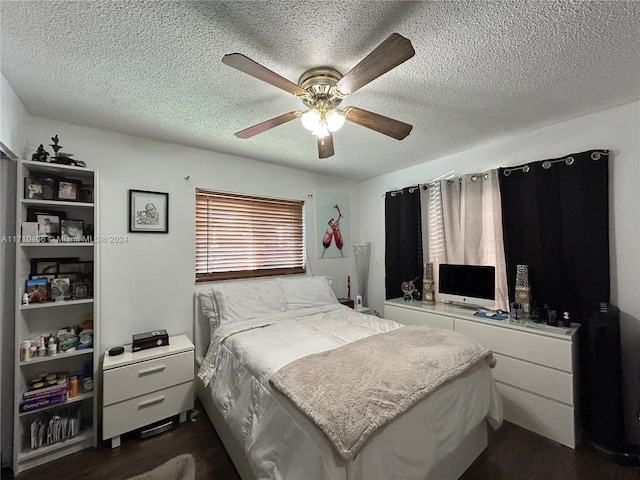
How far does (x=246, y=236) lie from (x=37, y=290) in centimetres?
169

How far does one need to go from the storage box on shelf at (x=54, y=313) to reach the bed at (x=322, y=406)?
84 centimetres

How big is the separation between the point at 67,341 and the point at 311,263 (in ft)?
7.79

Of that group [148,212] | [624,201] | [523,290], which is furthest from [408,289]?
[148,212]

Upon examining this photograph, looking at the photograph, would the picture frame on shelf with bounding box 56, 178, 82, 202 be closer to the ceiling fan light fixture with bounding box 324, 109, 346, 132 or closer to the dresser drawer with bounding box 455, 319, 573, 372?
the ceiling fan light fixture with bounding box 324, 109, 346, 132

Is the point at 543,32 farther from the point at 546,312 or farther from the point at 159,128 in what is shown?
the point at 159,128

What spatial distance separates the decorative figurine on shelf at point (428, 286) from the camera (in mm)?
3001

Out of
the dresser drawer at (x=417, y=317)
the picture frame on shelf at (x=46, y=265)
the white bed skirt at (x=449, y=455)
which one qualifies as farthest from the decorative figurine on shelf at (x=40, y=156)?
the dresser drawer at (x=417, y=317)

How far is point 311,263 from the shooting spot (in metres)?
3.54

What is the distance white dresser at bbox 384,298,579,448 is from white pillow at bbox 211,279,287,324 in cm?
183

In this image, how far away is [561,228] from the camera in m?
2.20

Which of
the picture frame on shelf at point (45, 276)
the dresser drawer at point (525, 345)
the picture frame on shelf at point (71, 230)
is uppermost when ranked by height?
the picture frame on shelf at point (71, 230)

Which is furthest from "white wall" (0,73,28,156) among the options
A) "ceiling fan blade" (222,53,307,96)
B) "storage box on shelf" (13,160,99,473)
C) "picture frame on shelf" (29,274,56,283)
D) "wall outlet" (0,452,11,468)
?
"wall outlet" (0,452,11,468)

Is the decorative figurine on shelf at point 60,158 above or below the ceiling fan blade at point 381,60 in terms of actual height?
below

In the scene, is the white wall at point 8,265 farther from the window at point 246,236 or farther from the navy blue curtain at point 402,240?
the navy blue curtain at point 402,240
